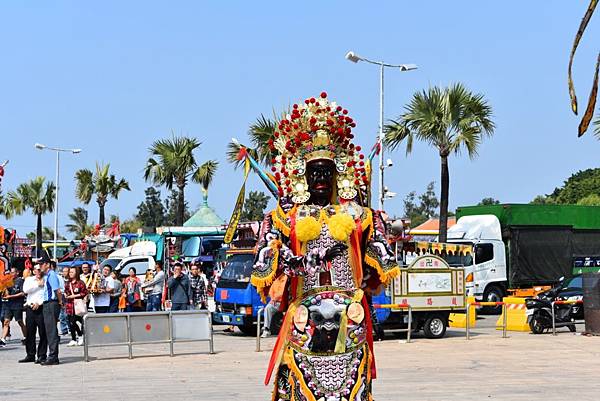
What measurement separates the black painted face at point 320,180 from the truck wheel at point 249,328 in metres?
14.5

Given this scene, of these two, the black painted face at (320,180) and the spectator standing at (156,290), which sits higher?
the black painted face at (320,180)

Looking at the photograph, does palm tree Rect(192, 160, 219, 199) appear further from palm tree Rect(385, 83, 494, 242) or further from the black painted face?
the black painted face

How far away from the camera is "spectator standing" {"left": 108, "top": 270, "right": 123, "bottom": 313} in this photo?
69.9ft

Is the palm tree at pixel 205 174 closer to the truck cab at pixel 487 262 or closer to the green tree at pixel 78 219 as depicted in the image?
the truck cab at pixel 487 262

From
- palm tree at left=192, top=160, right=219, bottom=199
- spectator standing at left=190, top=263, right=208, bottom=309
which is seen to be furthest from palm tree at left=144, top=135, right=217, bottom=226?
spectator standing at left=190, top=263, right=208, bottom=309

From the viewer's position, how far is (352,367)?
23.6 ft

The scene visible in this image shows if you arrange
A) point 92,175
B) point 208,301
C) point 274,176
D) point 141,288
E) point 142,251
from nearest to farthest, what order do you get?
point 274,176, point 141,288, point 208,301, point 142,251, point 92,175

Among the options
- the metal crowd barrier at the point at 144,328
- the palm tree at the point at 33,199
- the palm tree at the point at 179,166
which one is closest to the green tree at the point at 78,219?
the palm tree at the point at 33,199

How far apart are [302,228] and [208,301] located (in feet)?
56.6

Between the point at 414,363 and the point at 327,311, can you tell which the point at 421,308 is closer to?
the point at 414,363

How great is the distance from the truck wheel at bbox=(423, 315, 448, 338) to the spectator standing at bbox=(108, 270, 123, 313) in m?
6.92

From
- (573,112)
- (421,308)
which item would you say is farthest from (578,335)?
(573,112)

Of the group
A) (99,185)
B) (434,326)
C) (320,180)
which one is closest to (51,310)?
(434,326)

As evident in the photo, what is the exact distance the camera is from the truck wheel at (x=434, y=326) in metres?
20.9
